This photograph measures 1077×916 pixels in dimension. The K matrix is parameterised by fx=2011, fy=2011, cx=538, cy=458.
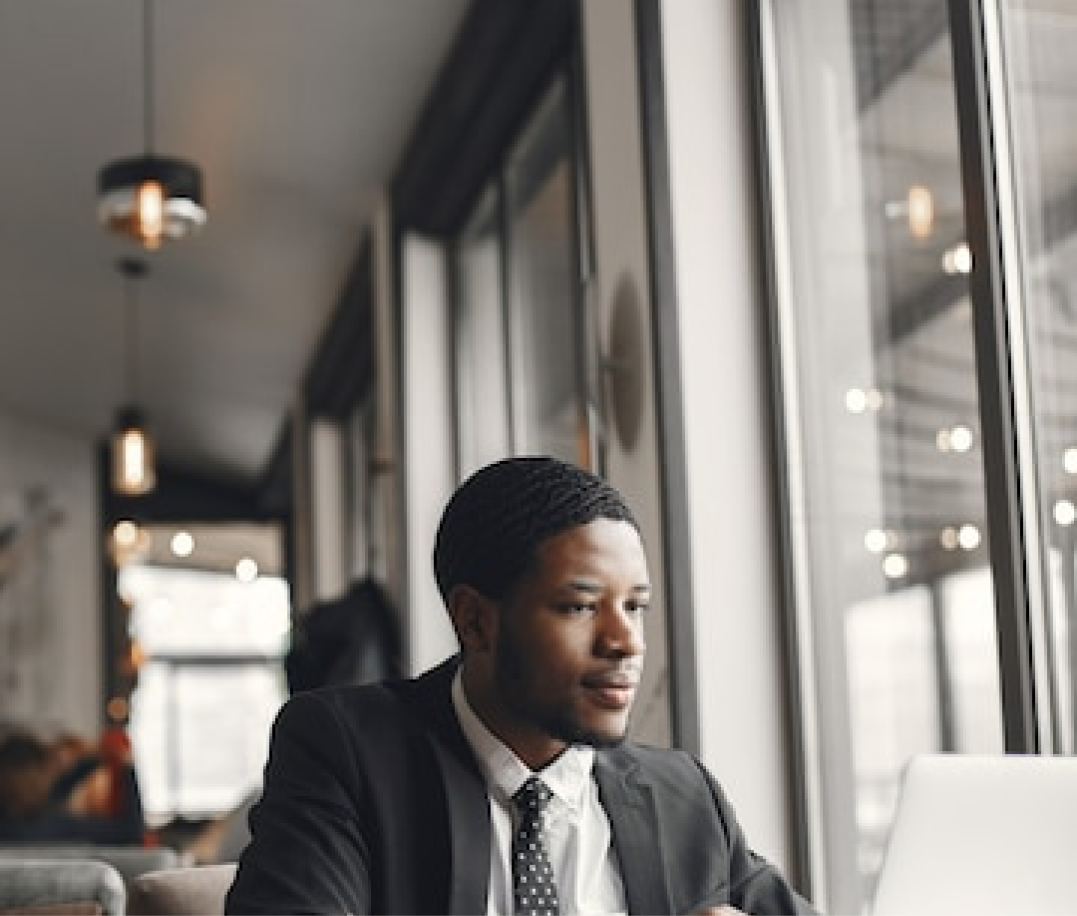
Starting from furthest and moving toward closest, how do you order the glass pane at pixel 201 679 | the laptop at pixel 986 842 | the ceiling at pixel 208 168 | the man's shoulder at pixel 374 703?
the glass pane at pixel 201 679 → the ceiling at pixel 208 168 → the laptop at pixel 986 842 → the man's shoulder at pixel 374 703

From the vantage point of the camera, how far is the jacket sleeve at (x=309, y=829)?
1.83 metres

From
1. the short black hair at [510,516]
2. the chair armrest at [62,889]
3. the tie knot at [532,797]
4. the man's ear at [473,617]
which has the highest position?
the short black hair at [510,516]

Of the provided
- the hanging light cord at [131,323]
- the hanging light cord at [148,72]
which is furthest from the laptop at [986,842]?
the hanging light cord at [131,323]

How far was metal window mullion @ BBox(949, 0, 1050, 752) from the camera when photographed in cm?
303

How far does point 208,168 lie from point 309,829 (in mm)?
5917

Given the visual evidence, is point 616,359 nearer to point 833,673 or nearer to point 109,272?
point 833,673

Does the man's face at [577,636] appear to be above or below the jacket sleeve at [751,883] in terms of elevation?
above

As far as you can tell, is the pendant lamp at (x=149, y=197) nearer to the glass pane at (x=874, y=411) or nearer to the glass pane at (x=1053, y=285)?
the glass pane at (x=874, y=411)

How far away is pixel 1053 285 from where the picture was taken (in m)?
3.00

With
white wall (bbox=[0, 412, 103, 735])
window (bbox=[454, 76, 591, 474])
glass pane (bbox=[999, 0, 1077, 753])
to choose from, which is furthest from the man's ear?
white wall (bbox=[0, 412, 103, 735])

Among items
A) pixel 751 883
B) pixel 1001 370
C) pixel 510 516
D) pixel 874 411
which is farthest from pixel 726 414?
pixel 510 516

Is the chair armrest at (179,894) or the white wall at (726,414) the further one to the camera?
the white wall at (726,414)

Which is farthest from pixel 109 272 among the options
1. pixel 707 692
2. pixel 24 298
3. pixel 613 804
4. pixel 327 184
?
pixel 613 804

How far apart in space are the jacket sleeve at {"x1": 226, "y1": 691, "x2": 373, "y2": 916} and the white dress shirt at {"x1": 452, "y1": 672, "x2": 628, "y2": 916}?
121 millimetres
